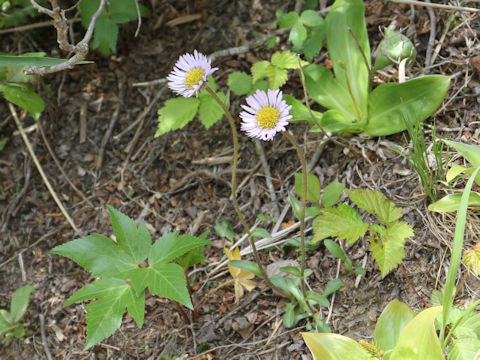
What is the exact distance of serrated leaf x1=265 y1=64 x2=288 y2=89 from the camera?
1.96 metres

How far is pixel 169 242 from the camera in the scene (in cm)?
162

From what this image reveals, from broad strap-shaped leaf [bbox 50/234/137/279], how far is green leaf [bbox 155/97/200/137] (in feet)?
1.89

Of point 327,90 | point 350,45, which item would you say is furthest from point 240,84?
point 350,45

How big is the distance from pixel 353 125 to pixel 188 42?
111cm

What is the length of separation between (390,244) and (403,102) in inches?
25.1

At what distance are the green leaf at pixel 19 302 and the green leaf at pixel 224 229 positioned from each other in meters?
0.88

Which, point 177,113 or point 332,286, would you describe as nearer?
point 332,286

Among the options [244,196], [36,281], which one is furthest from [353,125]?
[36,281]

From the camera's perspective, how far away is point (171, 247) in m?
1.60

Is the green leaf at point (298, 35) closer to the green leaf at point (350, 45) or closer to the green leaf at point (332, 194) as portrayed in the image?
the green leaf at point (350, 45)

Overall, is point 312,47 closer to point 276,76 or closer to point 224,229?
point 276,76

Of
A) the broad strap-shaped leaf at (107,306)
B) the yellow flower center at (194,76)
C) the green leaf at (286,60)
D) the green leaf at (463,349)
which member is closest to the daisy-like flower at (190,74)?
the yellow flower center at (194,76)

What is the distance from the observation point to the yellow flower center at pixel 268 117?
137cm

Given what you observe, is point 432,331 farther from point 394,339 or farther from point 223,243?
point 223,243
